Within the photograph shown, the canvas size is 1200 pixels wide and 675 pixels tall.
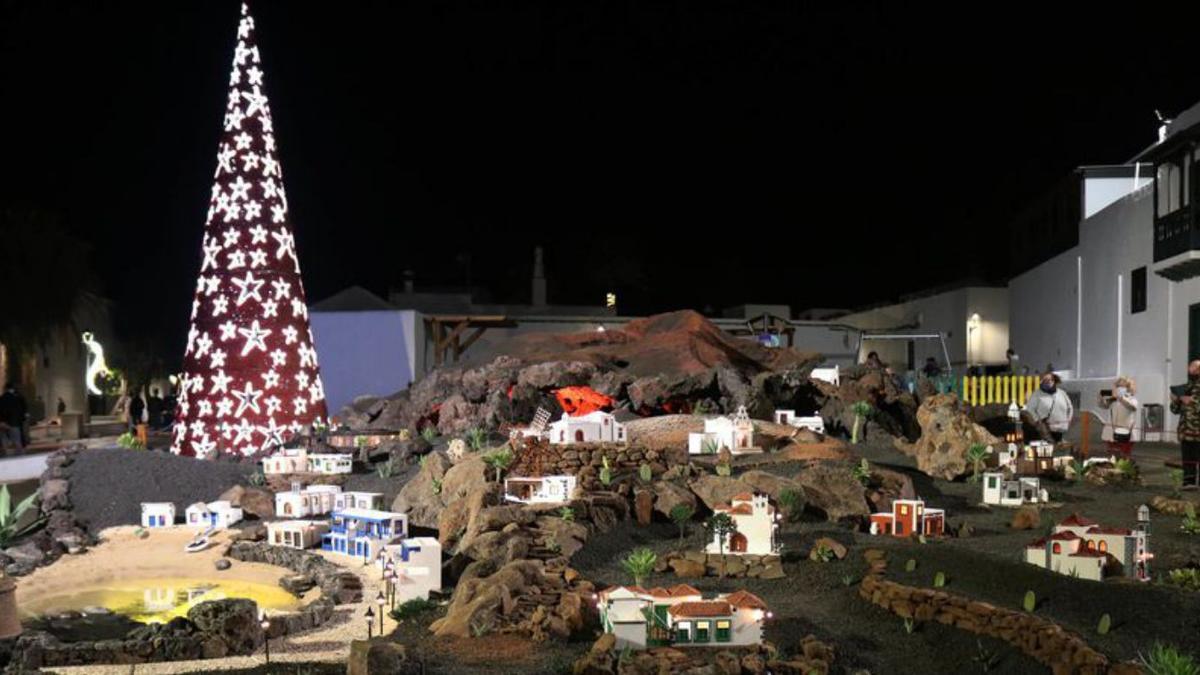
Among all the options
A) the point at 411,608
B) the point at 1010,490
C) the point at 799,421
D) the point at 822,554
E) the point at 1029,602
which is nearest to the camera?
the point at 1029,602

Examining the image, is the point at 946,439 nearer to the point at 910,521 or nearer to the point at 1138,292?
the point at 910,521

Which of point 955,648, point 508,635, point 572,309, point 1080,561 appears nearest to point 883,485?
point 1080,561

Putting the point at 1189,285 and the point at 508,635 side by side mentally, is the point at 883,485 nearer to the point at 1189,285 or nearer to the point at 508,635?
the point at 508,635

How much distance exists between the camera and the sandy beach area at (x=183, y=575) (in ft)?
25.3

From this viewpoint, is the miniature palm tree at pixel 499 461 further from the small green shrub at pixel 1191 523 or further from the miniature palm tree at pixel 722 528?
the small green shrub at pixel 1191 523

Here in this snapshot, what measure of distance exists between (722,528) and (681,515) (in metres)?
1.17

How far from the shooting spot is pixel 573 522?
10742mm

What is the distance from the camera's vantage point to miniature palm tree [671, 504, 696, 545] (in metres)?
10.8

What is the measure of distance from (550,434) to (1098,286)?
721 inches

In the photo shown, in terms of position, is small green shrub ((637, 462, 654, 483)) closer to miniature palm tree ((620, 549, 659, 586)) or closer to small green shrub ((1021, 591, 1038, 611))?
miniature palm tree ((620, 549, 659, 586))

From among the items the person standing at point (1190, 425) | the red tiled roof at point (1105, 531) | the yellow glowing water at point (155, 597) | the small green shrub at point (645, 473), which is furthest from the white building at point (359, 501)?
the person standing at point (1190, 425)

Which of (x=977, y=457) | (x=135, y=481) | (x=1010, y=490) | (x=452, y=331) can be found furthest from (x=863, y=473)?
(x=452, y=331)

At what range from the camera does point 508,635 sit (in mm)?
7430

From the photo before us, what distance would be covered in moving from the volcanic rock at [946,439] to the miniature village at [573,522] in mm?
51
